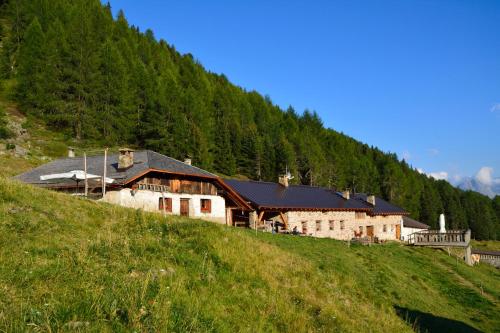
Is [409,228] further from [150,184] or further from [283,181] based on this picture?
[150,184]

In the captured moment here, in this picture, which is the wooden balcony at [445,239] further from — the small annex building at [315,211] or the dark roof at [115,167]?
the dark roof at [115,167]

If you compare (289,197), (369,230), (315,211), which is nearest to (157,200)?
(289,197)

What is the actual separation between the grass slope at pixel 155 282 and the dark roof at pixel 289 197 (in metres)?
19.3

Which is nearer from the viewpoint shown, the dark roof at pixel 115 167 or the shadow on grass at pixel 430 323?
the shadow on grass at pixel 430 323

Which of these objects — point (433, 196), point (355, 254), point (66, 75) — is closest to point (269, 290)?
point (355, 254)

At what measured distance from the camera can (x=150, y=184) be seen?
31734 millimetres

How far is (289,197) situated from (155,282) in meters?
33.1

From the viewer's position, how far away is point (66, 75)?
62719 millimetres

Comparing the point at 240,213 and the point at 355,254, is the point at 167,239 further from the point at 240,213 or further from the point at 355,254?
the point at 240,213

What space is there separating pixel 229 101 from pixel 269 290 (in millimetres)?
99820

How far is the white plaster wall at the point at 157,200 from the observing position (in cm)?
2953

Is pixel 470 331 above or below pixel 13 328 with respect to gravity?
below

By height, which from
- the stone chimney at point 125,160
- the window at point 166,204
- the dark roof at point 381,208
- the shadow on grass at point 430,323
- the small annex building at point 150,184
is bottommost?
the shadow on grass at point 430,323

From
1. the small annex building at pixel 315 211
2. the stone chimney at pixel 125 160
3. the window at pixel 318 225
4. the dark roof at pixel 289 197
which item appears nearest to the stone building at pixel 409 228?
the small annex building at pixel 315 211
